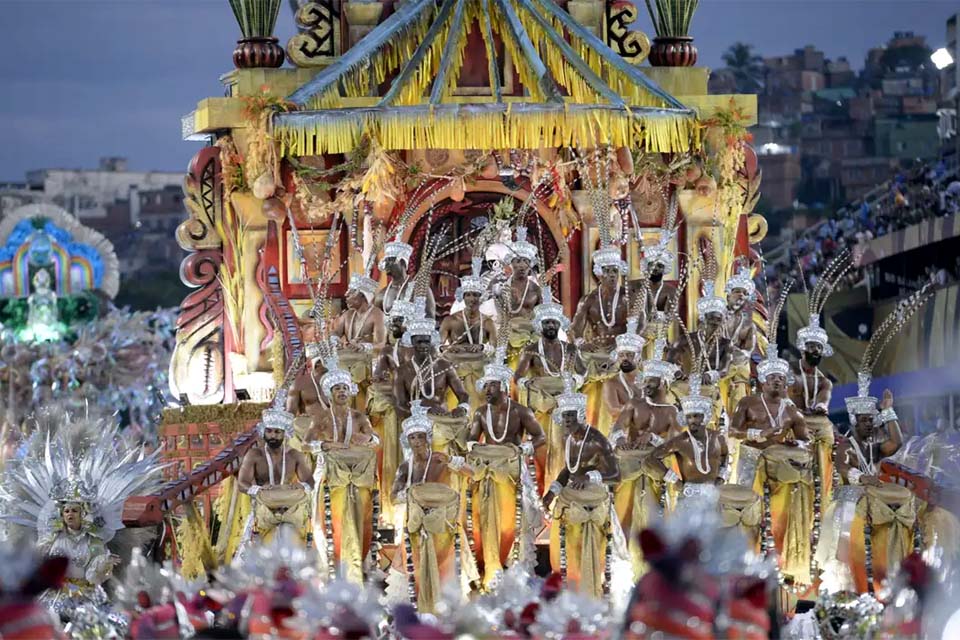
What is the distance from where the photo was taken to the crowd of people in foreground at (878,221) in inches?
1229

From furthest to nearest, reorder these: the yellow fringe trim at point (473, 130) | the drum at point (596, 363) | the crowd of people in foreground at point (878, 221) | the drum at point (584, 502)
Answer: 1. the crowd of people in foreground at point (878, 221)
2. the yellow fringe trim at point (473, 130)
3. the drum at point (596, 363)
4. the drum at point (584, 502)

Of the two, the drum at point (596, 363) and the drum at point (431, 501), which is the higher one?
the drum at point (596, 363)

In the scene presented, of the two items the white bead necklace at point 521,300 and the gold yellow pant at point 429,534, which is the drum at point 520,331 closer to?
the white bead necklace at point 521,300

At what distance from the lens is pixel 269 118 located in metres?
22.2

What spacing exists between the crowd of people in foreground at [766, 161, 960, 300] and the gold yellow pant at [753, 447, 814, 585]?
367 inches

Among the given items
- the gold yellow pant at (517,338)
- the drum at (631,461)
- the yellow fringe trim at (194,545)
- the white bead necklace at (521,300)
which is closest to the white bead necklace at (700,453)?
the drum at (631,461)

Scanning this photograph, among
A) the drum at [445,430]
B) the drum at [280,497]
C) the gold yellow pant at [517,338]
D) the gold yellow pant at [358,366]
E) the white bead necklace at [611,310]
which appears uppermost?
the white bead necklace at [611,310]

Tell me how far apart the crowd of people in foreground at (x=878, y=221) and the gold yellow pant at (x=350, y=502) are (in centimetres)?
1093

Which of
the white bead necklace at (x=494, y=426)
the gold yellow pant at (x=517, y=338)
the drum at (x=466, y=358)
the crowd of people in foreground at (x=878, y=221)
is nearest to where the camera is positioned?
the white bead necklace at (x=494, y=426)

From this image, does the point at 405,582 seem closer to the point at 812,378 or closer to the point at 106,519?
the point at 106,519

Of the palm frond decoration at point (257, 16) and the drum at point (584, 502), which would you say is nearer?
the drum at point (584, 502)

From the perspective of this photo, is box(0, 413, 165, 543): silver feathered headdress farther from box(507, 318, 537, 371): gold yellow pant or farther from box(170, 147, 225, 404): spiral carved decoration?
box(507, 318, 537, 371): gold yellow pant

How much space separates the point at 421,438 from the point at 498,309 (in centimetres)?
237

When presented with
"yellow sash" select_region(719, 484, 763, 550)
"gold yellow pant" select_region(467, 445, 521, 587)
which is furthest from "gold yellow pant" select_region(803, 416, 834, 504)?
"gold yellow pant" select_region(467, 445, 521, 587)
